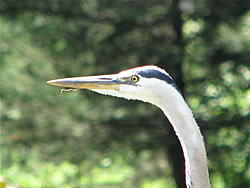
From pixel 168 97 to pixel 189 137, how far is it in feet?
0.65

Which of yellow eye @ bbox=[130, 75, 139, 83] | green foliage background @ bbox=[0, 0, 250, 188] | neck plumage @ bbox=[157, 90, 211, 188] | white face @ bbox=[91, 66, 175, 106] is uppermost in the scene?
green foliage background @ bbox=[0, 0, 250, 188]

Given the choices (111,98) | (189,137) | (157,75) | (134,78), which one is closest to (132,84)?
(134,78)

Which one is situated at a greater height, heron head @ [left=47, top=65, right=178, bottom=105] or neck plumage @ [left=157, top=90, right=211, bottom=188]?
heron head @ [left=47, top=65, right=178, bottom=105]

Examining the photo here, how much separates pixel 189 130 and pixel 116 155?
2.97 meters

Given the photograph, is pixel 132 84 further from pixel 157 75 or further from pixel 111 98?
pixel 111 98

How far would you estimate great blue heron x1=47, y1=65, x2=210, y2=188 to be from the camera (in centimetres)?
211

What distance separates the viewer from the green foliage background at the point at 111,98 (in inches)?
176

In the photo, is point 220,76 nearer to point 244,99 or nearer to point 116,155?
point 244,99

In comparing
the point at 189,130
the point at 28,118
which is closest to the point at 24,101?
the point at 28,118

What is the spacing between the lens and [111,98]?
4.69 m

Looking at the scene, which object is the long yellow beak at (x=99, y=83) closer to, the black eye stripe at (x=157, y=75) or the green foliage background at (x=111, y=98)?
the black eye stripe at (x=157, y=75)

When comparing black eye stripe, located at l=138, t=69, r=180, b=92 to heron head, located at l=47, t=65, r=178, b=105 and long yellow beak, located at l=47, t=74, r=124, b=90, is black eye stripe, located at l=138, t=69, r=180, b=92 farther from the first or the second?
long yellow beak, located at l=47, t=74, r=124, b=90

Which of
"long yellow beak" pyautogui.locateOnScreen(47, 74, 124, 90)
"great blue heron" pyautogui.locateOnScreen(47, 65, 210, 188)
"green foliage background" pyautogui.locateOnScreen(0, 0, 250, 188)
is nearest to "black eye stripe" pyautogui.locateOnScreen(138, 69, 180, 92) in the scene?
"great blue heron" pyautogui.locateOnScreen(47, 65, 210, 188)

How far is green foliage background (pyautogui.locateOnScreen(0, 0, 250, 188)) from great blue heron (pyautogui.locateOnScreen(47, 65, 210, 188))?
2.28 meters
